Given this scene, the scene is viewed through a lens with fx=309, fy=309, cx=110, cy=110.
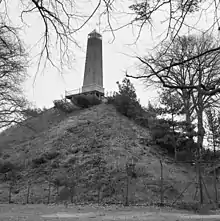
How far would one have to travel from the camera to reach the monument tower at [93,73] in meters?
35.0

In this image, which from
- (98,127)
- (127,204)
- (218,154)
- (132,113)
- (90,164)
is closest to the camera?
(127,204)

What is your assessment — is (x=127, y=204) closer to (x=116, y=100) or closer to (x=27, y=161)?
(x=27, y=161)

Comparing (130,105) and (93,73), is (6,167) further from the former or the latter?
(93,73)

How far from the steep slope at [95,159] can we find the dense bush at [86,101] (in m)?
2.21

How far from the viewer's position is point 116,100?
28.9 metres

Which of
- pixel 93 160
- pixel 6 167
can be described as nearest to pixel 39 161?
pixel 6 167

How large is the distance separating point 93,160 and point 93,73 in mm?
17954

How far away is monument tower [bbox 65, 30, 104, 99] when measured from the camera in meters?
35.0

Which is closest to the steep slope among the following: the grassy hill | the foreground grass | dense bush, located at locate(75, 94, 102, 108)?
the grassy hill

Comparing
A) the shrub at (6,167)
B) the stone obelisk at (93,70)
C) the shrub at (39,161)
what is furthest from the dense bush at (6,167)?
the stone obelisk at (93,70)

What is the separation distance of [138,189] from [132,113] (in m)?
12.4

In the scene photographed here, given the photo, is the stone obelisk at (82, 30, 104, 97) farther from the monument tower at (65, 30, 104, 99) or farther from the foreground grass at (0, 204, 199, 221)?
the foreground grass at (0, 204, 199, 221)

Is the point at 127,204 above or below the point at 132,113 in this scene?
below

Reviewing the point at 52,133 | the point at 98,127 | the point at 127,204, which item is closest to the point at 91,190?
the point at 127,204
